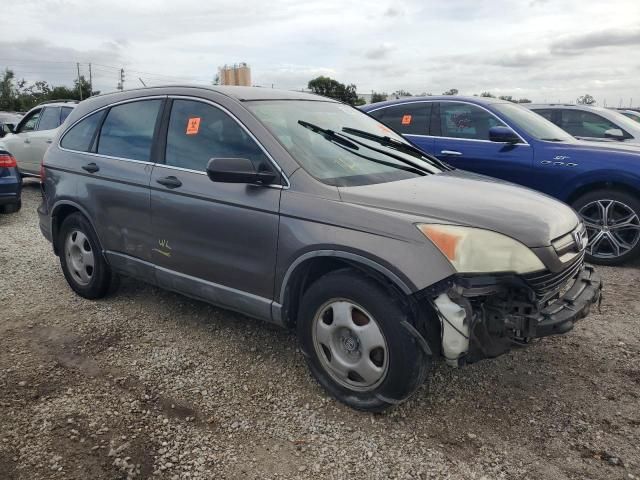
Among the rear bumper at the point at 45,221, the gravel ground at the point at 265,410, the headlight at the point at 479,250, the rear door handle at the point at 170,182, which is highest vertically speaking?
the rear door handle at the point at 170,182

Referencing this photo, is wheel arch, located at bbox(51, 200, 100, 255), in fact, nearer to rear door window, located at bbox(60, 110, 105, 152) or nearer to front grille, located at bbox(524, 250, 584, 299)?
rear door window, located at bbox(60, 110, 105, 152)

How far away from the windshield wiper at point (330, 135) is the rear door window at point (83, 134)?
1.96m

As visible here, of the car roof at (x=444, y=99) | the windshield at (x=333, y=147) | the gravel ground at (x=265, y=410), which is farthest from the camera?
the car roof at (x=444, y=99)

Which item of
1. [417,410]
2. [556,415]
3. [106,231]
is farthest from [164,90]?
[556,415]

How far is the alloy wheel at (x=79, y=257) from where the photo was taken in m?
4.56

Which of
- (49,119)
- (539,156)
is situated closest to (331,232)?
(539,156)

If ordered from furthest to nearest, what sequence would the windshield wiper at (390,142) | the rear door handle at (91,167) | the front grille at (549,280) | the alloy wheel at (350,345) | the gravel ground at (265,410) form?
the rear door handle at (91,167)
the windshield wiper at (390,142)
the alloy wheel at (350,345)
the front grille at (549,280)
the gravel ground at (265,410)

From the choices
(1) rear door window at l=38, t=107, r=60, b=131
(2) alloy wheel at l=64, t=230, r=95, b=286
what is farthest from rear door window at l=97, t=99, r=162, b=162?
(1) rear door window at l=38, t=107, r=60, b=131

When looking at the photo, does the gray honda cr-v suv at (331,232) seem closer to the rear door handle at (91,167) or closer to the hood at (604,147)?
the rear door handle at (91,167)

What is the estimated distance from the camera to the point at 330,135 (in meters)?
3.58

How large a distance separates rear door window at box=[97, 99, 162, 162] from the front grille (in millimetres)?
2755

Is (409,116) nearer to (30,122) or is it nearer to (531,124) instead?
(531,124)

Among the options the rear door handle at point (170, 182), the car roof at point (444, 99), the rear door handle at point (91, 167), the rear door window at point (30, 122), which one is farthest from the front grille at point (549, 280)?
the rear door window at point (30, 122)

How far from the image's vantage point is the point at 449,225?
8.80ft
